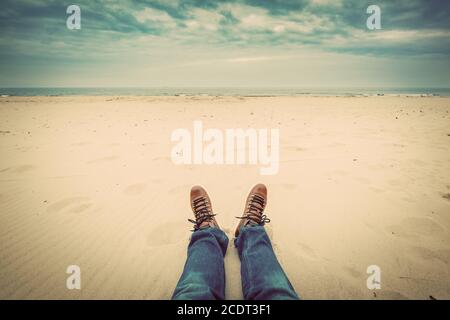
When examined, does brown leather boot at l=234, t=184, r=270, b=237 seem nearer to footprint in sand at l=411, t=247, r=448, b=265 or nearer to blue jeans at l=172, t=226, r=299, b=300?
blue jeans at l=172, t=226, r=299, b=300

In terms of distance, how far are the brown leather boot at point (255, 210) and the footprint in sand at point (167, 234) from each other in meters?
0.57

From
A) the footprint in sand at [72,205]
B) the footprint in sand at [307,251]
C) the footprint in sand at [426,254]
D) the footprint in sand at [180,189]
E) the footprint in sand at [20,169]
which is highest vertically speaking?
the footprint in sand at [20,169]

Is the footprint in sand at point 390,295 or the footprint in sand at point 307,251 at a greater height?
the footprint in sand at point 307,251

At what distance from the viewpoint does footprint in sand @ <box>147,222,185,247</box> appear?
2344 millimetres

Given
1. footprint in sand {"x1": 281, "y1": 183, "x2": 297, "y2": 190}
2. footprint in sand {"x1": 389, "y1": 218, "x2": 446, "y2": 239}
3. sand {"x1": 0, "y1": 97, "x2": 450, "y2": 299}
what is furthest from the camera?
footprint in sand {"x1": 281, "y1": 183, "x2": 297, "y2": 190}

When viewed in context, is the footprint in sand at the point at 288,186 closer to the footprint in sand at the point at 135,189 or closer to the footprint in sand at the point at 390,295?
the footprint in sand at the point at 390,295

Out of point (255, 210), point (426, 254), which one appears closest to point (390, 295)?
point (426, 254)

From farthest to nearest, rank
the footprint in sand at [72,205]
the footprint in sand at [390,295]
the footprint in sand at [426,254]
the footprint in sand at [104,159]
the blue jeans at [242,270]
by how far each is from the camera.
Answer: the footprint in sand at [104,159] < the footprint in sand at [72,205] < the footprint in sand at [426,254] < the footprint in sand at [390,295] < the blue jeans at [242,270]

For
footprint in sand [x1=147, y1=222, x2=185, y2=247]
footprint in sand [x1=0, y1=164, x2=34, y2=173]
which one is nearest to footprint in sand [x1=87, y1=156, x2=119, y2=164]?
footprint in sand [x1=0, y1=164, x2=34, y2=173]

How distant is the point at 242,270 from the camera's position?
1.81 metres

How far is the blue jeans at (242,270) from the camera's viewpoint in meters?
1.54

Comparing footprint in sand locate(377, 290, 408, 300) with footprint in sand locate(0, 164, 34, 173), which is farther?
footprint in sand locate(0, 164, 34, 173)

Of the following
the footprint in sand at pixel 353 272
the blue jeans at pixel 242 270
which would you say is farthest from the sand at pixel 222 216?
the blue jeans at pixel 242 270

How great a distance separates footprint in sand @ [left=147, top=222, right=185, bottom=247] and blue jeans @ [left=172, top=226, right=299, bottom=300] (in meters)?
0.36
